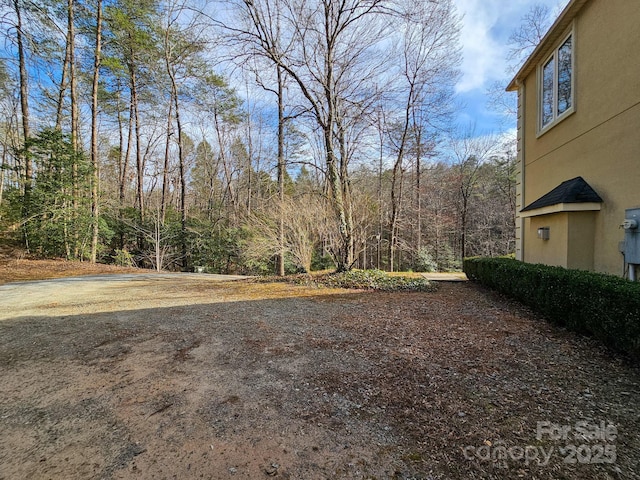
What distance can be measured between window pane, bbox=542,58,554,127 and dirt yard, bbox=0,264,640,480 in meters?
4.22

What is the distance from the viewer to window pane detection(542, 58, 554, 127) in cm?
538

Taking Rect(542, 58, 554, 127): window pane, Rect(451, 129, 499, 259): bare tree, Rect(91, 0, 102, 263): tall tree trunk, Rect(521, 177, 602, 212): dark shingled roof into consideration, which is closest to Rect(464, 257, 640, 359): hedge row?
Rect(521, 177, 602, 212): dark shingled roof

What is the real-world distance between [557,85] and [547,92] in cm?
36

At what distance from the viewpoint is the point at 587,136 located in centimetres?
428

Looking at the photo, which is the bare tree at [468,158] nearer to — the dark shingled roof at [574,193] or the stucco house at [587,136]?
the stucco house at [587,136]

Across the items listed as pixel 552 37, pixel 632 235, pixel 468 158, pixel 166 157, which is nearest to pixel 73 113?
pixel 166 157

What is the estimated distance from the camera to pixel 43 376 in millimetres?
2309

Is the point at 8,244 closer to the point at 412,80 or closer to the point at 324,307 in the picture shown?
the point at 324,307

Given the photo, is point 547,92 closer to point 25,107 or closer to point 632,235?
point 632,235

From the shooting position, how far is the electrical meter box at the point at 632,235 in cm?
345

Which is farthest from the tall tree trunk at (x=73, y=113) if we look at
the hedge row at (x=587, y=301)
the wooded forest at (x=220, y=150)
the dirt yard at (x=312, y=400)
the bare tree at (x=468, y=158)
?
the bare tree at (x=468, y=158)

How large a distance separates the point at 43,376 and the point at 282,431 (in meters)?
2.14

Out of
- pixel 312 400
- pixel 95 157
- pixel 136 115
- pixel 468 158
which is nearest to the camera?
pixel 312 400

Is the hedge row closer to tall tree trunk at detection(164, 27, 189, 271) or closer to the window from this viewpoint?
the window
